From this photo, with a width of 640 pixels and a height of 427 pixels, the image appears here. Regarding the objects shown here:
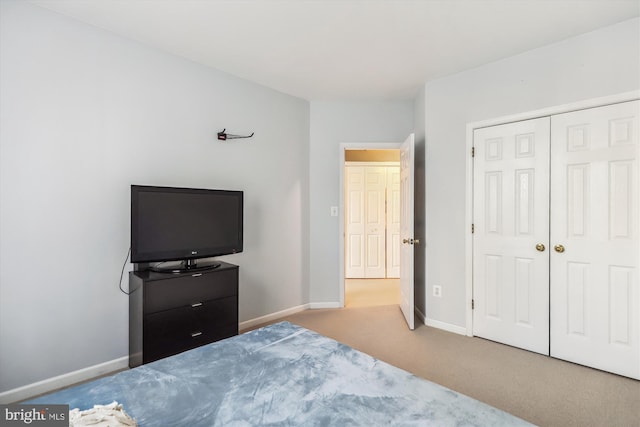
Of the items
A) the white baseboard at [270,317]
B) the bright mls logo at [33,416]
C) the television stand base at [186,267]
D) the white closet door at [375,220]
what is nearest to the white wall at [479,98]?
the white baseboard at [270,317]

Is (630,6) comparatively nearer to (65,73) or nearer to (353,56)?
(353,56)

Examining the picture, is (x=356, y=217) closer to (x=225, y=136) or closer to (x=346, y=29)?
(x=225, y=136)

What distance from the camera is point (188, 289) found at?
99.6 inches

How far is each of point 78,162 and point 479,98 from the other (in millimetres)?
3518

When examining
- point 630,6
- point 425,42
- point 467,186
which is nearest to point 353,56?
point 425,42

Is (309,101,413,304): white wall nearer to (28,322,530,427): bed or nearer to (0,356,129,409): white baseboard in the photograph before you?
(0,356,129,409): white baseboard

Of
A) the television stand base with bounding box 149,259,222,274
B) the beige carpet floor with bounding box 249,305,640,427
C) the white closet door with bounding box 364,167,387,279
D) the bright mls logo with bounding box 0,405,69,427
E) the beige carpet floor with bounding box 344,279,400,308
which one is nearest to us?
the bright mls logo with bounding box 0,405,69,427

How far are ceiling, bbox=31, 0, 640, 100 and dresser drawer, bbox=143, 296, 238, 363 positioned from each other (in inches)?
85.2

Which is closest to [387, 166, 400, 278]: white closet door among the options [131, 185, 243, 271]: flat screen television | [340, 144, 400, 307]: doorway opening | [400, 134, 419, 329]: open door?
[340, 144, 400, 307]: doorway opening

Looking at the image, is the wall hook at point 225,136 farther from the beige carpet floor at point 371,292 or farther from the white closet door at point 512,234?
the beige carpet floor at point 371,292

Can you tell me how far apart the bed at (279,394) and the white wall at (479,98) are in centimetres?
232

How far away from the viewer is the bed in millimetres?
1016

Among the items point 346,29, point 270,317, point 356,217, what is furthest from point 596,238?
point 356,217

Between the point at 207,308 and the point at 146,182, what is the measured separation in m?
1.17
